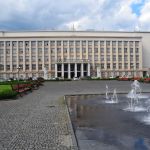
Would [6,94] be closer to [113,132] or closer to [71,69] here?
[113,132]

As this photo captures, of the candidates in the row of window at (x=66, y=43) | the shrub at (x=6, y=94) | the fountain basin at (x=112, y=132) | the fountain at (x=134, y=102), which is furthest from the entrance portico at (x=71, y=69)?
the fountain basin at (x=112, y=132)

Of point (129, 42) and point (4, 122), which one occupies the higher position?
point (129, 42)

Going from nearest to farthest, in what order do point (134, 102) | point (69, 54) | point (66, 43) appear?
point (134, 102) → point (66, 43) → point (69, 54)

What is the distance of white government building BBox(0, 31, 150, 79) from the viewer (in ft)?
357

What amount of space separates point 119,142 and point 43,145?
2.05m

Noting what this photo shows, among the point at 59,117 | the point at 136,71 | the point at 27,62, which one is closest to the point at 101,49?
the point at 136,71

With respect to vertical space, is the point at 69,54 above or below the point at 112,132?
above

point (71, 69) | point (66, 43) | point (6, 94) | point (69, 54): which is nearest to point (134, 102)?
point (6, 94)

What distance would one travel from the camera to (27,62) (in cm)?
11094

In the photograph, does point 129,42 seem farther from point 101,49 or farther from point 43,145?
point 43,145

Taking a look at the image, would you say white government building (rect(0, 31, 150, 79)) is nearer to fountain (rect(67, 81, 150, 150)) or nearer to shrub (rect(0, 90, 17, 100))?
shrub (rect(0, 90, 17, 100))

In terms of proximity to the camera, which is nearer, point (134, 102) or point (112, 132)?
point (112, 132)

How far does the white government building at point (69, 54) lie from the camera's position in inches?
4281

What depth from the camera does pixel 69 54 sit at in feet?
365
